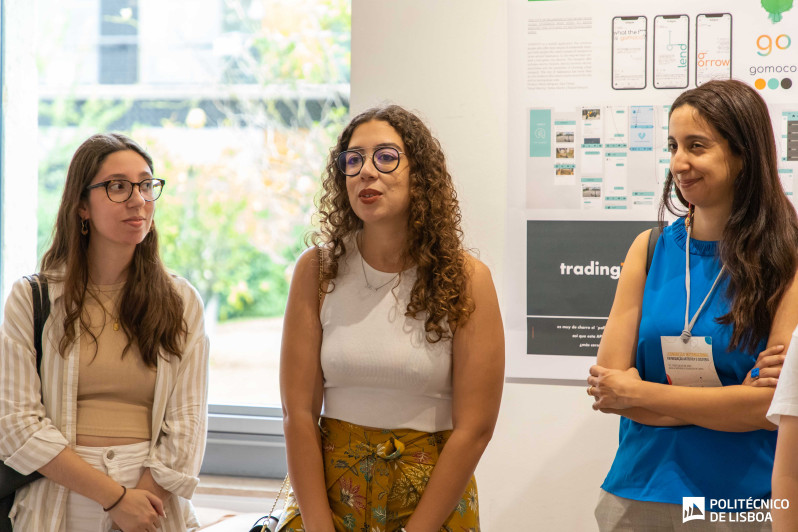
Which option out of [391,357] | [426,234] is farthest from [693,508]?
[426,234]

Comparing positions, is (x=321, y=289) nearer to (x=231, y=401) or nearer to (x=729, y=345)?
(x=729, y=345)

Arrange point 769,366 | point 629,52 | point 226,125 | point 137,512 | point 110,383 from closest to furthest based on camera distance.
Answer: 1. point 769,366
2. point 137,512
3. point 110,383
4. point 629,52
5. point 226,125

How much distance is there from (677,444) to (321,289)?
1046 millimetres

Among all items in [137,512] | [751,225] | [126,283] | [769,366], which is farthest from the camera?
[126,283]

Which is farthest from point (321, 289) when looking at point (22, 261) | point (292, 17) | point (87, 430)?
point (22, 261)

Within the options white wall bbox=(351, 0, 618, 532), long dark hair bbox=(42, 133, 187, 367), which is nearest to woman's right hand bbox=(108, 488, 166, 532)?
long dark hair bbox=(42, 133, 187, 367)

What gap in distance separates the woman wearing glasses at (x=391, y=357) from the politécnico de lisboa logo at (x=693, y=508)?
525 millimetres

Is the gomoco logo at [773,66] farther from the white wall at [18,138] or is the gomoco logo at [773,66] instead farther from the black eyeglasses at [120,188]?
the white wall at [18,138]

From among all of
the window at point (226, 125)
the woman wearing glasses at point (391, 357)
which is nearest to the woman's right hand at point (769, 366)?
the woman wearing glasses at point (391, 357)

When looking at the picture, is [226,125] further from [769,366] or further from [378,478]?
[769,366]

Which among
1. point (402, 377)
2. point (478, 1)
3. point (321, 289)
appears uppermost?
point (478, 1)

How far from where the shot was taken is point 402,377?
194 centimetres

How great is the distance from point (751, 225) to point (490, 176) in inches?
46.2

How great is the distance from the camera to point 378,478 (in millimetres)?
1911
